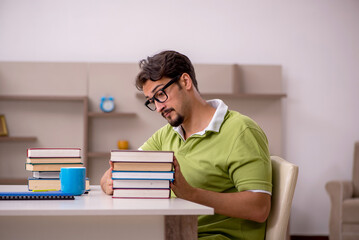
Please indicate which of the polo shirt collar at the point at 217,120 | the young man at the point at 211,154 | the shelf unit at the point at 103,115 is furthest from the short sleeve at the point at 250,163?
the shelf unit at the point at 103,115

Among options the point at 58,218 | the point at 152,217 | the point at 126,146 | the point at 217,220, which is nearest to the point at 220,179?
the point at 217,220

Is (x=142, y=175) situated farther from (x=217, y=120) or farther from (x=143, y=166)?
(x=217, y=120)

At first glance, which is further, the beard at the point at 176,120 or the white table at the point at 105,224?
the beard at the point at 176,120

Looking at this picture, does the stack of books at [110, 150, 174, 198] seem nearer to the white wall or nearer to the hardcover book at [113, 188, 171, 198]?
the hardcover book at [113, 188, 171, 198]

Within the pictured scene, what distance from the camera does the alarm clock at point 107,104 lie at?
15.8ft

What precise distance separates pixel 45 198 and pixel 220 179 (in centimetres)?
61

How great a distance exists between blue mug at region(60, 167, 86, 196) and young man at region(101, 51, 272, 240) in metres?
0.09

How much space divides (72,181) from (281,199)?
658 millimetres

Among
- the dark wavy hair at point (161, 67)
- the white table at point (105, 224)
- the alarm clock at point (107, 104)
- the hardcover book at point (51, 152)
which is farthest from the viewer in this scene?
the alarm clock at point (107, 104)

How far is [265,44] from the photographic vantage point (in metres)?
5.23

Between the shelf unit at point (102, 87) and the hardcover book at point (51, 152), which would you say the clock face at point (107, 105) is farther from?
the hardcover book at point (51, 152)

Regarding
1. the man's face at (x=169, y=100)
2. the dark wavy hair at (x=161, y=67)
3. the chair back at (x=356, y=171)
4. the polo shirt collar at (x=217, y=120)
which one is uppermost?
the dark wavy hair at (x=161, y=67)

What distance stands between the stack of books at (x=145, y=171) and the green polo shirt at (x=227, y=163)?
277 millimetres

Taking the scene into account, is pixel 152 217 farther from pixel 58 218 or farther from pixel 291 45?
pixel 291 45
